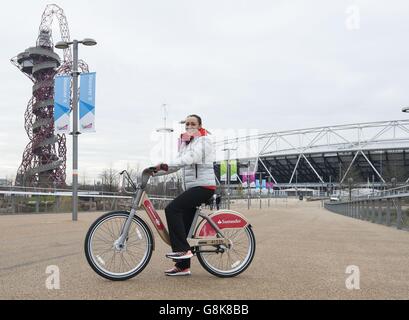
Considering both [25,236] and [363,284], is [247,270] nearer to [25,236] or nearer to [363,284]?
[363,284]

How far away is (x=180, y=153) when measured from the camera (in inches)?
223

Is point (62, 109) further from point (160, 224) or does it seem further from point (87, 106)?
point (160, 224)

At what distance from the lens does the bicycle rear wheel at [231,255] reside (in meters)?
5.68

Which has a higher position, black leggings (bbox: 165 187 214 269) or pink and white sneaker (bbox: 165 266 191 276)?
black leggings (bbox: 165 187 214 269)

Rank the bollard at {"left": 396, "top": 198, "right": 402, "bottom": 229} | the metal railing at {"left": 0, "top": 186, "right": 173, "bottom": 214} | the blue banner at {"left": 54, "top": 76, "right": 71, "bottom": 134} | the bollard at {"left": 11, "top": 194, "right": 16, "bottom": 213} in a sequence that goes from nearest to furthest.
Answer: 1. the bollard at {"left": 396, "top": 198, "right": 402, "bottom": 229}
2. the blue banner at {"left": 54, "top": 76, "right": 71, "bottom": 134}
3. the metal railing at {"left": 0, "top": 186, "right": 173, "bottom": 214}
4. the bollard at {"left": 11, "top": 194, "right": 16, "bottom": 213}

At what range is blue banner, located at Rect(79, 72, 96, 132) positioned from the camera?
711 inches

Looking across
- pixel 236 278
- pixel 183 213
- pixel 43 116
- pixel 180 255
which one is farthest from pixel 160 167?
pixel 43 116

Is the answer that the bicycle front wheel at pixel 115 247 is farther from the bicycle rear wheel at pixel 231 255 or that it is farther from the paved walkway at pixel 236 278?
Answer: the bicycle rear wheel at pixel 231 255

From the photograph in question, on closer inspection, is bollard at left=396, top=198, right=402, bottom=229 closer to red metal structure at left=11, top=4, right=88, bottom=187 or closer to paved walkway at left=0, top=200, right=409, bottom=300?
paved walkway at left=0, top=200, right=409, bottom=300

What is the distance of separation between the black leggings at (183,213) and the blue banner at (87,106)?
1311cm

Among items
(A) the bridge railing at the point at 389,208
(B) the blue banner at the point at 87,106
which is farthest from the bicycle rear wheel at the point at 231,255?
(B) the blue banner at the point at 87,106

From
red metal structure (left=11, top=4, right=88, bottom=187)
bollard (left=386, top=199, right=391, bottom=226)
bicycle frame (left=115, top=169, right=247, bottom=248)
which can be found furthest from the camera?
red metal structure (left=11, top=4, right=88, bottom=187)

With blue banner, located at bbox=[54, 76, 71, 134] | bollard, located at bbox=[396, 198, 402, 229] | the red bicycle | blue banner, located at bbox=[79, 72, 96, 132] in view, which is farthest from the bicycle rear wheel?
blue banner, located at bbox=[54, 76, 71, 134]

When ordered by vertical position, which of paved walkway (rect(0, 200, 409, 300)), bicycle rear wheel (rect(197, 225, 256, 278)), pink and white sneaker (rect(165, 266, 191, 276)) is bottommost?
paved walkway (rect(0, 200, 409, 300))
